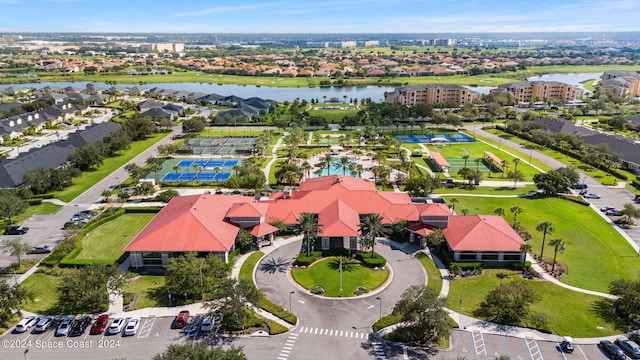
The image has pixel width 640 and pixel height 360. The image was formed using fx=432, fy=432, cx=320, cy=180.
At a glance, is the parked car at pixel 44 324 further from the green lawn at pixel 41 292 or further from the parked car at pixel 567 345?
the parked car at pixel 567 345

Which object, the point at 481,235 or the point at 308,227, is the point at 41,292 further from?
the point at 481,235

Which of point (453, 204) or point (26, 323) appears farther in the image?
point (453, 204)

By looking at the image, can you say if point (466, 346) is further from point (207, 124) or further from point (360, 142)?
point (207, 124)

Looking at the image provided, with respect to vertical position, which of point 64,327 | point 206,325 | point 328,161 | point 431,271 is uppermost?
point 328,161

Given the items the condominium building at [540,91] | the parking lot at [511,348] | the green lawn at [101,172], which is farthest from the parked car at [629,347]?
the condominium building at [540,91]

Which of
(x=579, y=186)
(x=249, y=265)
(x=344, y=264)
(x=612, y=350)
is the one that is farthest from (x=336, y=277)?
(x=579, y=186)

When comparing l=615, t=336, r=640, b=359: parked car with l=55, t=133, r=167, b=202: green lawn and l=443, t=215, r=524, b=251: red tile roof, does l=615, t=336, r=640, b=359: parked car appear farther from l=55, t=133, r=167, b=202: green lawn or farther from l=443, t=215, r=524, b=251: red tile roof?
l=55, t=133, r=167, b=202: green lawn

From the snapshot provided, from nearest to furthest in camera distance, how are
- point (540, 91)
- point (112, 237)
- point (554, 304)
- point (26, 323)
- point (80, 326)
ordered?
point (80, 326), point (26, 323), point (554, 304), point (112, 237), point (540, 91)
